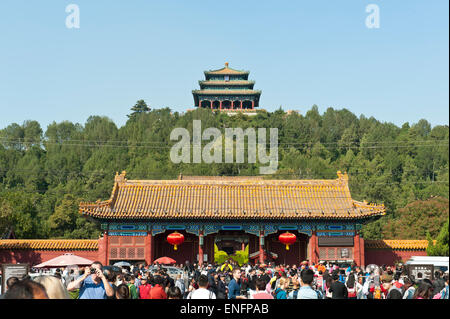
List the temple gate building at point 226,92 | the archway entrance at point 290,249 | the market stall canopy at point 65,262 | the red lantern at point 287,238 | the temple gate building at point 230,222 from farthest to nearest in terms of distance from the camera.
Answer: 1. the temple gate building at point 226,92
2. the archway entrance at point 290,249
3. the temple gate building at point 230,222
4. the red lantern at point 287,238
5. the market stall canopy at point 65,262

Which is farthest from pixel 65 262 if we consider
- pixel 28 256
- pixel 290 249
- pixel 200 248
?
pixel 290 249

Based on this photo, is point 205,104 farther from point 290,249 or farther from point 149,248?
point 149,248

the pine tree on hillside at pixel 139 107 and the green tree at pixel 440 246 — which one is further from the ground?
the pine tree on hillside at pixel 139 107

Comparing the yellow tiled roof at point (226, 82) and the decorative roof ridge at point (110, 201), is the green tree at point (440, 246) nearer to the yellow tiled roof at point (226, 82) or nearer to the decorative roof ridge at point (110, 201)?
the decorative roof ridge at point (110, 201)

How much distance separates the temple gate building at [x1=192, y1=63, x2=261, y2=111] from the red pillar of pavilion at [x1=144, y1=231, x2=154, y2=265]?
5333cm

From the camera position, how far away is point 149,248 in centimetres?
2852

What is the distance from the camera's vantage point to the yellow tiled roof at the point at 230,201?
2836 centimetres

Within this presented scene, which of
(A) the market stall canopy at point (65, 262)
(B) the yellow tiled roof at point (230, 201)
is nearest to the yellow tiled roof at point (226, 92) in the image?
(B) the yellow tiled roof at point (230, 201)

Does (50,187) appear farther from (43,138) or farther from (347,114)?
(347,114)

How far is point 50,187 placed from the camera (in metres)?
64.4

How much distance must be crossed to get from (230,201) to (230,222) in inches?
49.8
